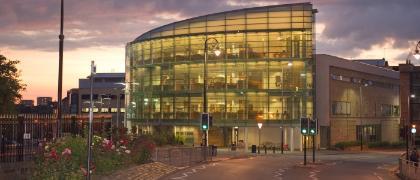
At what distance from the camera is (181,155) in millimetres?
45125

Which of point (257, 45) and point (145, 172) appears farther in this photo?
point (257, 45)

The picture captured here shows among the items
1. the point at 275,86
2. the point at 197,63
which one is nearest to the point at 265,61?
the point at 275,86

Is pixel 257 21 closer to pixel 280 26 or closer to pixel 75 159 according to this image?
pixel 280 26

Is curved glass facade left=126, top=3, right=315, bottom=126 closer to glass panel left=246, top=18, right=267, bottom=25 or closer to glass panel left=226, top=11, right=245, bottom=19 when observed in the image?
glass panel left=246, top=18, right=267, bottom=25

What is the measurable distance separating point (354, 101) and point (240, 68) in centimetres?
2207

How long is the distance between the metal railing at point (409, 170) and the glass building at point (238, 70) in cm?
4447

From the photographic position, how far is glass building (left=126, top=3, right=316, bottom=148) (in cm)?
8506

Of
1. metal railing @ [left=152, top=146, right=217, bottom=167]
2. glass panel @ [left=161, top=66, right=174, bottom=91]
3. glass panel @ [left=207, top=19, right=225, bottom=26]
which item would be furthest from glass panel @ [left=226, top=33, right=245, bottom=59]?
metal railing @ [left=152, top=146, right=217, bottom=167]

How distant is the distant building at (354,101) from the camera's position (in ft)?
291

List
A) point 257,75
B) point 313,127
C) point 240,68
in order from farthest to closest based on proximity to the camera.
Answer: point 240,68 → point 257,75 → point 313,127

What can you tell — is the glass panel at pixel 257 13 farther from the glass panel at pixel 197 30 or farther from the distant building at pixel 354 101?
the distant building at pixel 354 101

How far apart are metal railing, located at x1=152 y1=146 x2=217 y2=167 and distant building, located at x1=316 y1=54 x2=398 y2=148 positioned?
36798 mm

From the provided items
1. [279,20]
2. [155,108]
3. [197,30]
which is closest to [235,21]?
[197,30]

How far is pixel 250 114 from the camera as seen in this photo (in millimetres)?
87188
